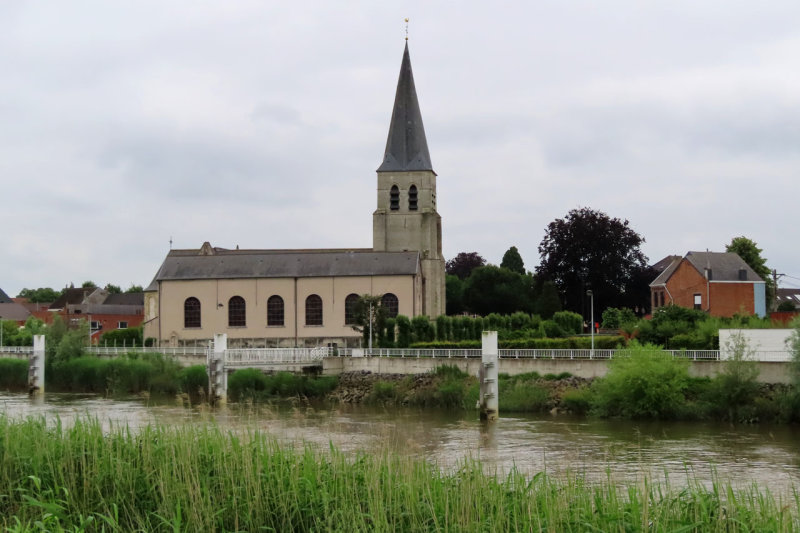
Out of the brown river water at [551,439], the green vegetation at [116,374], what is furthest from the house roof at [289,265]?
the brown river water at [551,439]

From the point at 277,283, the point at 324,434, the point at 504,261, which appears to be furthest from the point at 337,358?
the point at 504,261

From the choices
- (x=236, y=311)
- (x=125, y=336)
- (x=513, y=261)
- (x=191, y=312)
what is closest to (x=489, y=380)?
(x=236, y=311)

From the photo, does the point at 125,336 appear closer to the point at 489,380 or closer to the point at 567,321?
the point at 567,321

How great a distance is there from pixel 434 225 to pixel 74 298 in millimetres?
55438

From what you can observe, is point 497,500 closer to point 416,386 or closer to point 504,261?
point 416,386

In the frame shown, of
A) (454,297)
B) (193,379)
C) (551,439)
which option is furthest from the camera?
(454,297)

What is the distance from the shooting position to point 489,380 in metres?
34.3

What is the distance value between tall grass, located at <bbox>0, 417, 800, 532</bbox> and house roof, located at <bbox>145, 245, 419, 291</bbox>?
4959 centimetres

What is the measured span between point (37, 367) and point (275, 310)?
1899 centimetres

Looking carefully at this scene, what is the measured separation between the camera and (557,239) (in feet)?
211

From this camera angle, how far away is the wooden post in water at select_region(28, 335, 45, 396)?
46938 millimetres

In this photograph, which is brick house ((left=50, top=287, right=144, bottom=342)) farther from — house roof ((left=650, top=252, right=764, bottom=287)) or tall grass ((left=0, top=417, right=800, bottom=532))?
tall grass ((left=0, top=417, right=800, bottom=532))

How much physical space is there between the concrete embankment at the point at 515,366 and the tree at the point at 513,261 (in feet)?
175

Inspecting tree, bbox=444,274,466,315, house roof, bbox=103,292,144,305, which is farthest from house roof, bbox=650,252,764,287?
house roof, bbox=103,292,144,305
